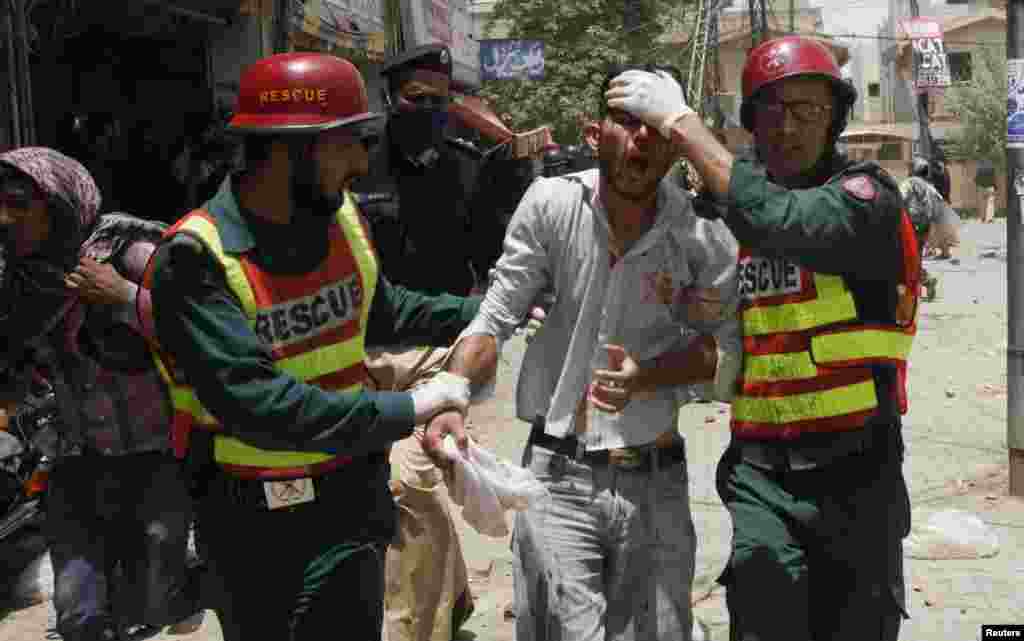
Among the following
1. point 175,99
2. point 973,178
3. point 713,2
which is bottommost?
point 973,178

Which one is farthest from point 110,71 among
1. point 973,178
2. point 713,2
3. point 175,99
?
point 973,178

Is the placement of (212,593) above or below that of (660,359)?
below

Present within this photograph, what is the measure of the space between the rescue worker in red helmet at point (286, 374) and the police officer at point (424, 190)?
1583 mm

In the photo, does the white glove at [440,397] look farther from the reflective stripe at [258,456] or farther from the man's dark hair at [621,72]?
the man's dark hair at [621,72]

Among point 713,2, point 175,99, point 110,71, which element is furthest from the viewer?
point 713,2

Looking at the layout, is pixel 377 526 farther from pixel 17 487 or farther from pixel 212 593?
pixel 17 487

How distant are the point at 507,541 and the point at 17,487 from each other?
238 cm

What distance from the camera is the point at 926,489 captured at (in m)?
7.50

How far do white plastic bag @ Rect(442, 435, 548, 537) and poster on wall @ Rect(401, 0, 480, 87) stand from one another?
11128 mm

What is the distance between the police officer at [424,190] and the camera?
480 cm

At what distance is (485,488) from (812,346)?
0.98 metres

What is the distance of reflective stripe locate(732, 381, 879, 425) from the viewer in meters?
3.44

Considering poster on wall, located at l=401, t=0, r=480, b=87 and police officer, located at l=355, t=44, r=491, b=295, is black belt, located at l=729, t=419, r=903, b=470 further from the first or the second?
poster on wall, located at l=401, t=0, r=480, b=87

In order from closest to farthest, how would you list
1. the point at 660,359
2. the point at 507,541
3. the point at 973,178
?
the point at 660,359 < the point at 507,541 < the point at 973,178
